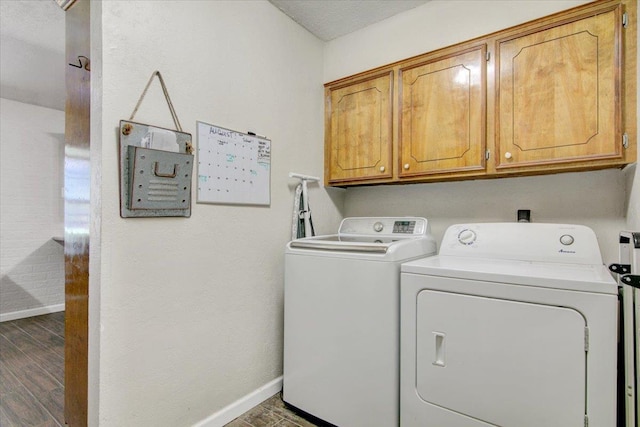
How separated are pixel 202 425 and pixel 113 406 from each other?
493 mm

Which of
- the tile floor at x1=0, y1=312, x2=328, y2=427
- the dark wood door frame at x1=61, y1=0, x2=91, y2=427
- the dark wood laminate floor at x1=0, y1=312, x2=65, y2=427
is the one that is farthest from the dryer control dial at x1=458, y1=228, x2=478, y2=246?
the dark wood laminate floor at x1=0, y1=312, x2=65, y2=427

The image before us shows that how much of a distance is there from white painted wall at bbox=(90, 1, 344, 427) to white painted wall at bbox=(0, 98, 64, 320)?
3461 millimetres

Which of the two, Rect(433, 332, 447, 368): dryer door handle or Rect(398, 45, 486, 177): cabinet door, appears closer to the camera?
Rect(433, 332, 447, 368): dryer door handle

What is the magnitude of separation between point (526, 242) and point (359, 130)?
4.06 ft

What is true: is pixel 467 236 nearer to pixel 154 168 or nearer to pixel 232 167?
pixel 232 167

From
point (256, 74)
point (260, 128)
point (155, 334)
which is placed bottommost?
point (155, 334)

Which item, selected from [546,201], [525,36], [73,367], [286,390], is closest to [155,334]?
[73,367]

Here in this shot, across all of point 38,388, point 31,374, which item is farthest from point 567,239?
point 31,374

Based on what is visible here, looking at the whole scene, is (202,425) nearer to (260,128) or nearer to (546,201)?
(260,128)

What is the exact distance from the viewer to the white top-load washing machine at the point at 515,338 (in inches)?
43.5

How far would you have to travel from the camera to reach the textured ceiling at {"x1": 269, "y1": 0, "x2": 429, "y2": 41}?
201 centimetres

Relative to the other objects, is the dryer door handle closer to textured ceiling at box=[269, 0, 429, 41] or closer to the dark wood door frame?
the dark wood door frame

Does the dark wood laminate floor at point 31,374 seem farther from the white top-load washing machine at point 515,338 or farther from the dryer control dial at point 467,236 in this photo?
the dryer control dial at point 467,236

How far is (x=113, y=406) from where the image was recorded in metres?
1.30
